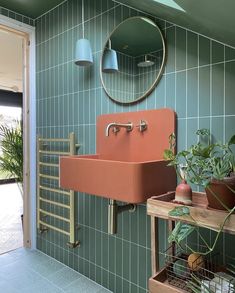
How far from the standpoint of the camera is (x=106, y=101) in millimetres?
1827

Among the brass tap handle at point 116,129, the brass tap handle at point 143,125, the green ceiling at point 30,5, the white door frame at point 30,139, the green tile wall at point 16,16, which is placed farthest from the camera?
the white door frame at point 30,139

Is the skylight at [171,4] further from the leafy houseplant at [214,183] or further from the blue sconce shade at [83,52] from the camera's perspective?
the blue sconce shade at [83,52]

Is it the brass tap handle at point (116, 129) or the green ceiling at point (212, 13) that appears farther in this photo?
the brass tap handle at point (116, 129)

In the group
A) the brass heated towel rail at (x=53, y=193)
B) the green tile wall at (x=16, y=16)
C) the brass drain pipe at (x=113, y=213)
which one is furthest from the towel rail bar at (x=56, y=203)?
the green tile wall at (x=16, y=16)

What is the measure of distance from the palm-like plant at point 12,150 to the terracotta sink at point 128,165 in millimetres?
1524

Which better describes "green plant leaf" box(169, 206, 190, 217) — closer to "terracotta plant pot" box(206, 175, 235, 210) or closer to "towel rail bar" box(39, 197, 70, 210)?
"terracotta plant pot" box(206, 175, 235, 210)

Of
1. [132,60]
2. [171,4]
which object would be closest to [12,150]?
[132,60]

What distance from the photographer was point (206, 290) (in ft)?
3.32

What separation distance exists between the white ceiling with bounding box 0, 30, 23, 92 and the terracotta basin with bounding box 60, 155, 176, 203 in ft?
5.74

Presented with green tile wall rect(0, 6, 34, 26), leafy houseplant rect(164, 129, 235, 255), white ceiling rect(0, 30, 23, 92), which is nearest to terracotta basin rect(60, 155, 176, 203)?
leafy houseplant rect(164, 129, 235, 255)

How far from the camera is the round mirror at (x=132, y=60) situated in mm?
1532

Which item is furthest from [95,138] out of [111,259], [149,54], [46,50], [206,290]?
[206,290]

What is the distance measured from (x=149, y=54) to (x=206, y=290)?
131 centimetres

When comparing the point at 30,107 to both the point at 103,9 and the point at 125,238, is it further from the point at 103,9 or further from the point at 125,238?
the point at 125,238
